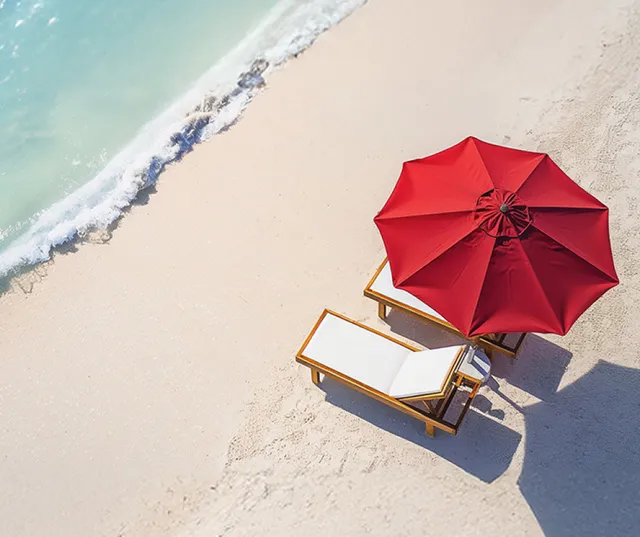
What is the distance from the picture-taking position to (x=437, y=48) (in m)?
11.0

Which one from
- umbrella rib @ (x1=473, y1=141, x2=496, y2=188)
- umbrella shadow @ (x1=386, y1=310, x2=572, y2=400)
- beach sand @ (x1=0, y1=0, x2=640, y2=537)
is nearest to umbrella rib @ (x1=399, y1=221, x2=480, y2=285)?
umbrella rib @ (x1=473, y1=141, x2=496, y2=188)

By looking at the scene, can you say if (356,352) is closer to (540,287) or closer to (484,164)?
(540,287)

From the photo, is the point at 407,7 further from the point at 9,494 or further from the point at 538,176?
the point at 9,494

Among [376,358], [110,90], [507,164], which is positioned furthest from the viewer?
[110,90]

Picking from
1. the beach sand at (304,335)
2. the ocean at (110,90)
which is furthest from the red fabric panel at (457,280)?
the ocean at (110,90)

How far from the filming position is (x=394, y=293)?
7.75 m

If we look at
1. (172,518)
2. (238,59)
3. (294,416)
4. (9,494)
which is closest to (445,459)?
(294,416)

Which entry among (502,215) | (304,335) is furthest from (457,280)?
(304,335)

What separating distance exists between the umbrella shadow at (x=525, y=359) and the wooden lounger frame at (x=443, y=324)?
194mm

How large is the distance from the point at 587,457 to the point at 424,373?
6.36 ft

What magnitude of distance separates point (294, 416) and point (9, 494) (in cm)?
320

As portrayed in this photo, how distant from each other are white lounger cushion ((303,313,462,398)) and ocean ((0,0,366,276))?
3928mm

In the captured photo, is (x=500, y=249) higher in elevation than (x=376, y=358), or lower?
higher

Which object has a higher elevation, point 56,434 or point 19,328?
point 19,328
